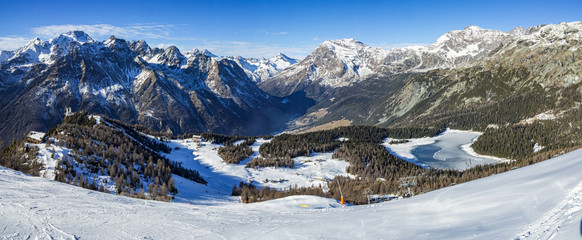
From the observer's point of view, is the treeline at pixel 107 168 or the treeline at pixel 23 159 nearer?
the treeline at pixel 107 168

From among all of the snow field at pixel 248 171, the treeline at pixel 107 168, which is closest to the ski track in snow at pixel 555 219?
the treeline at pixel 107 168

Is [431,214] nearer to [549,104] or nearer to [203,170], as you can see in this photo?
[203,170]

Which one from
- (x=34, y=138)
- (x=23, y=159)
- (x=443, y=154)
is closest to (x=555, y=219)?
(x=23, y=159)

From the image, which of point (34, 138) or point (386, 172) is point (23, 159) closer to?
point (34, 138)

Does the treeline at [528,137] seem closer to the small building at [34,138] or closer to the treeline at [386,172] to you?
the treeline at [386,172]

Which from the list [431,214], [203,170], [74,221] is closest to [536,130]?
[203,170]

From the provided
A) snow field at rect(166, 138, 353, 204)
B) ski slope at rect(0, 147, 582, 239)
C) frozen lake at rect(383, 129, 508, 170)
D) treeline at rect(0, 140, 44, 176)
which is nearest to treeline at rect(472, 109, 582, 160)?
frozen lake at rect(383, 129, 508, 170)

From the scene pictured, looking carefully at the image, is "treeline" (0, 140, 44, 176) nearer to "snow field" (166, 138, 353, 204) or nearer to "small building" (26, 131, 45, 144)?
"small building" (26, 131, 45, 144)
